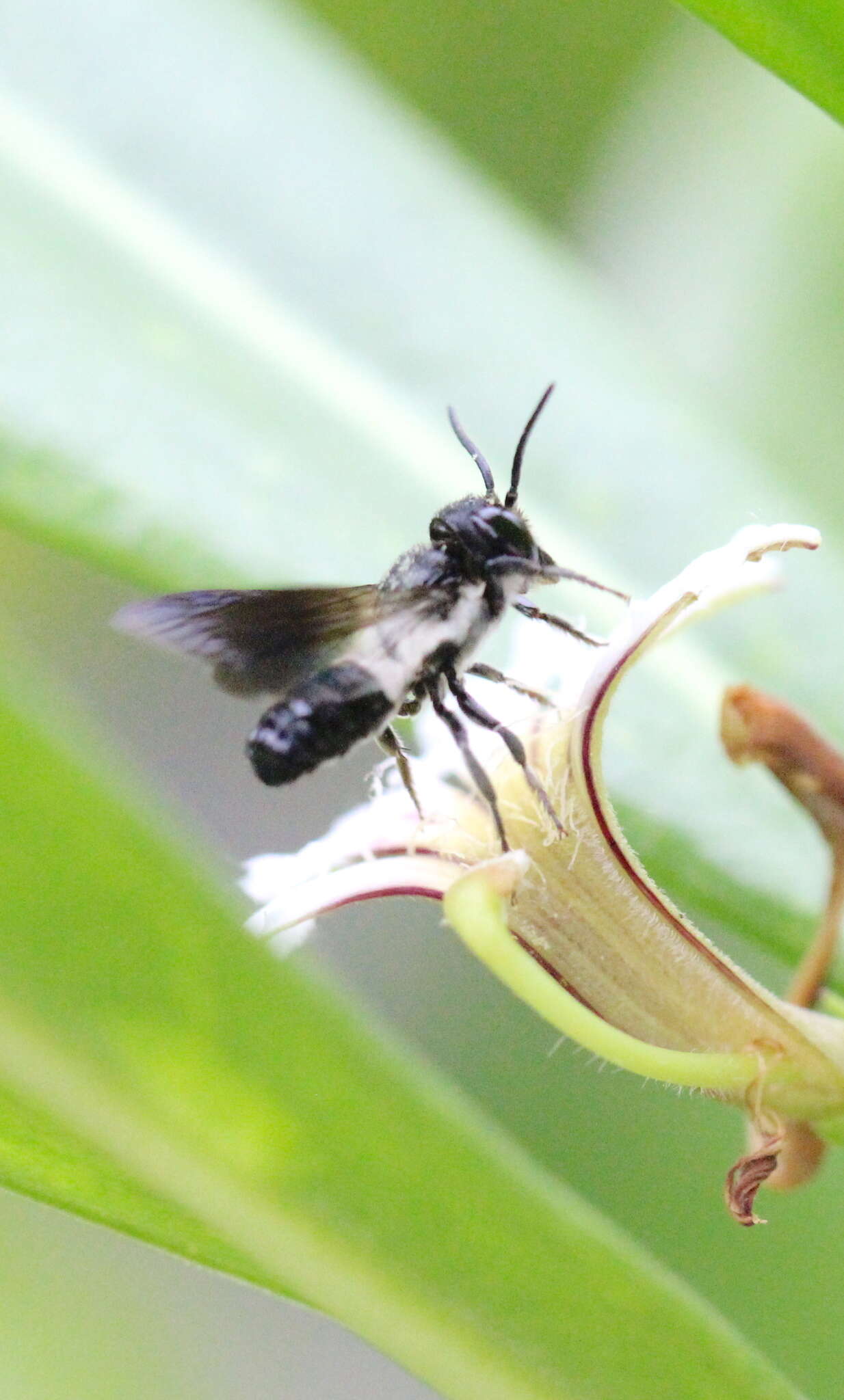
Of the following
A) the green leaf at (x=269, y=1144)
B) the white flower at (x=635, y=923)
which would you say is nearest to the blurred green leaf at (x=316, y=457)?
the green leaf at (x=269, y=1144)

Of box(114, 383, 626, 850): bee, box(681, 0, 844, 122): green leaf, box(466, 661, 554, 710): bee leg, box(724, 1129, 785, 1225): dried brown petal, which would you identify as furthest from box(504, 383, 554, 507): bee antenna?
box(724, 1129, 785, 1225): dried brown petal

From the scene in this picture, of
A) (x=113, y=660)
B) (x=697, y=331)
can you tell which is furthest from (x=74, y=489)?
(x=113, y=660)

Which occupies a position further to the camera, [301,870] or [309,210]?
[309,210]

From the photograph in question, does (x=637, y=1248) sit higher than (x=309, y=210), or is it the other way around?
(x=309, y=210)

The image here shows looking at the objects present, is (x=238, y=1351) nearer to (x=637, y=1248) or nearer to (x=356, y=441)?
(x=356, y=441)

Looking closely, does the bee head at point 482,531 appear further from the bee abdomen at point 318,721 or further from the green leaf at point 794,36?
the green leaf at point 794,36

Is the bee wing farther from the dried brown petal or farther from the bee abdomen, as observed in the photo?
the dried brown petal

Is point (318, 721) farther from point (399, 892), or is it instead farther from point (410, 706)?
point (399, 892)
